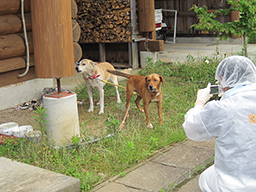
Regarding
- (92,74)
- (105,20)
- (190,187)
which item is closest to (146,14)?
(105,20)

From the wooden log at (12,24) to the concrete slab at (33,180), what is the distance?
8.85 feet

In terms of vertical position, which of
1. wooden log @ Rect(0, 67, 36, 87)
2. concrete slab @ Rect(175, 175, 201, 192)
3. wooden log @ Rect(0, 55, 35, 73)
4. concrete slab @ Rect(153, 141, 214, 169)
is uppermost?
wooden log @ Rect(0, 55, 35, 73)

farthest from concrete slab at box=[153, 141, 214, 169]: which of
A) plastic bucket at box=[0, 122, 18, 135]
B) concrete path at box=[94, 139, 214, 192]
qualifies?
plastic bucket at box=[0, 122, 18, 135]

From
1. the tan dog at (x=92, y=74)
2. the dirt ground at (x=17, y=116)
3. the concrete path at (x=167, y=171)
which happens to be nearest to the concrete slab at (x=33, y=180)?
the concrete path at (x=167, y=171)

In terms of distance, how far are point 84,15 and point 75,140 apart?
7349mm

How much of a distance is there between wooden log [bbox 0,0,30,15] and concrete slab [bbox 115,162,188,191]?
11.3ft

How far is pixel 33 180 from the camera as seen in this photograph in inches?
136

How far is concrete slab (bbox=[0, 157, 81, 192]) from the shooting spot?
3.30 meters

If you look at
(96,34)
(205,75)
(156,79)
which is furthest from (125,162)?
(96,34)

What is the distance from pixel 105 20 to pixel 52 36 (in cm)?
591

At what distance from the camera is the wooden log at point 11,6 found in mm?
5352

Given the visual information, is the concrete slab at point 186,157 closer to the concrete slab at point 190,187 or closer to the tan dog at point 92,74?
the concrete slab at point 190,187

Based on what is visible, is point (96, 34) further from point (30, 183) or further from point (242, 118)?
point (242, 118)

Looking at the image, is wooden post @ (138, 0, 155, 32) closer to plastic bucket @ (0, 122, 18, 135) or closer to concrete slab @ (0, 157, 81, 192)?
plastic bucket @ (0, 122, 18, 135)
